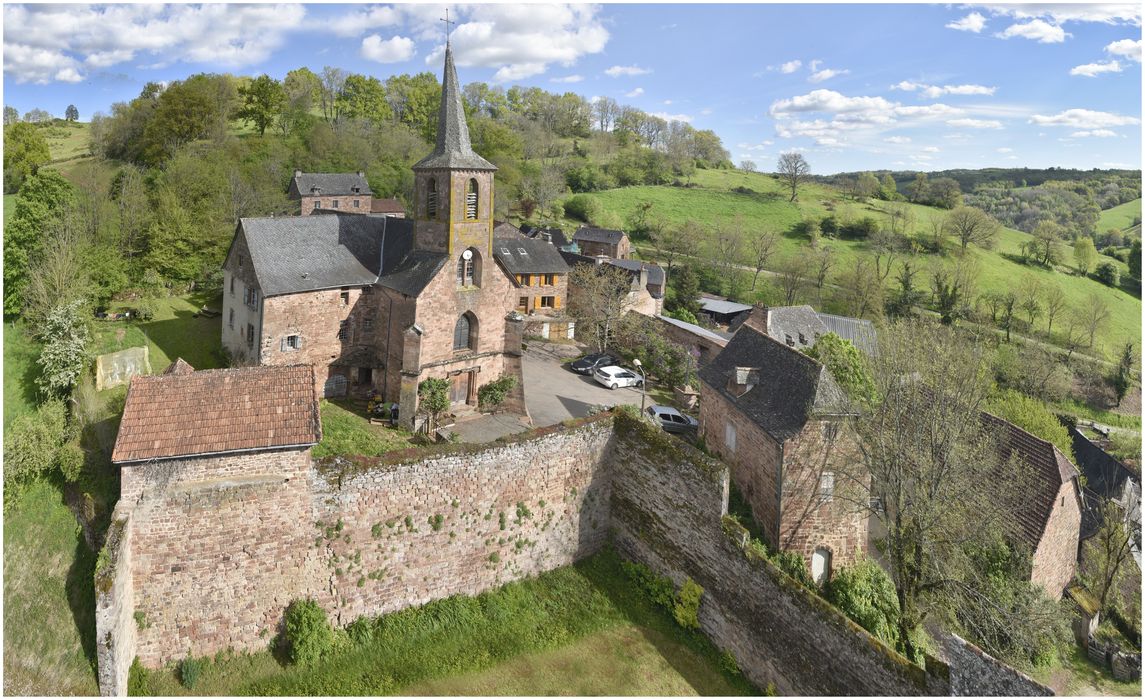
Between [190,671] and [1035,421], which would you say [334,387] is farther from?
→ [1035,421]

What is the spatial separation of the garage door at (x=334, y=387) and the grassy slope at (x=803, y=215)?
5886 cm

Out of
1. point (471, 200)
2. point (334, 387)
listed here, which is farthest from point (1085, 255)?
point (334, 387)

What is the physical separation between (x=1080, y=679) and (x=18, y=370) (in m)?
42.7

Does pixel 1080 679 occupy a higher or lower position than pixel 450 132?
lower

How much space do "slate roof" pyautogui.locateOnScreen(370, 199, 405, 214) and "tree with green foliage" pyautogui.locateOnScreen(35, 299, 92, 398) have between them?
148 feet

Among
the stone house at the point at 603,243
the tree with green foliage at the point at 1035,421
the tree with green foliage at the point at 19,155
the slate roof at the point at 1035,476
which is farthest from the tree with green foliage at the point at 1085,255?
the tree with green foliage at the point at 19,155

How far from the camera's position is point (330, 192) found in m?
70.1

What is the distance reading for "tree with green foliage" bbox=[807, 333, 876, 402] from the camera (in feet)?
75.6

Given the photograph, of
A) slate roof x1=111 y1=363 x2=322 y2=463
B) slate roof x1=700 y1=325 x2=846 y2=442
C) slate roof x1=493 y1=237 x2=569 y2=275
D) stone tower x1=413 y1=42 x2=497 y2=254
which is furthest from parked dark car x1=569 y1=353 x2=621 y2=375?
slate roof x1=111 y1=363 x2=322 y2=463

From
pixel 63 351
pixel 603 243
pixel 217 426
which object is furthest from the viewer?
pixel 603 243

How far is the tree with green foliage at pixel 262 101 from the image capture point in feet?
268

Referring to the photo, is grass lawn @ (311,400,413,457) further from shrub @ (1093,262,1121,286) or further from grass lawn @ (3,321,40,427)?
shrub @ (1093,262,1121,286)

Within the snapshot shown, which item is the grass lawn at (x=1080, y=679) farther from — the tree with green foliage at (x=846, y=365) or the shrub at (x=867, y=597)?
the tree with green foliage at (x=846, y=365)

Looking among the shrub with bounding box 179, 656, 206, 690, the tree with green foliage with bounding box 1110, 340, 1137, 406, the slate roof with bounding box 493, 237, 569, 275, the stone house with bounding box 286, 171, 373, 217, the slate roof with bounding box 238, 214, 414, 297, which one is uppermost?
the stone house with bounding box 286, 171, 373, 217
